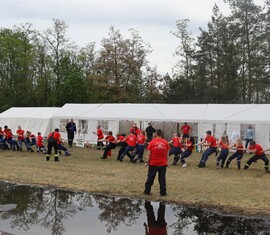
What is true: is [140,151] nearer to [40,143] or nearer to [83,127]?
[40,143]

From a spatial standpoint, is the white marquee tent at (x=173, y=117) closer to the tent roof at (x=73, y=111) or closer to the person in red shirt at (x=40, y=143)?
the tent roof at (x=73, y=111)

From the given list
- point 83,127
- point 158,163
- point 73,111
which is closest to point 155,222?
point 158,163

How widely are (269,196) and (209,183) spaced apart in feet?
6.55

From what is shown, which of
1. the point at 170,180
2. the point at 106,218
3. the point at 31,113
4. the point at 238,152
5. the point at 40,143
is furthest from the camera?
the point at 31,113

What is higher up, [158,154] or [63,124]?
[63,124]

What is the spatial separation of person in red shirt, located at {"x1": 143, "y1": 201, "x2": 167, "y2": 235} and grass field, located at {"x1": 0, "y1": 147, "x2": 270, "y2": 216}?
2.29 feet

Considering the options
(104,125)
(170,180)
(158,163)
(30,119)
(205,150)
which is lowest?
(170,180)

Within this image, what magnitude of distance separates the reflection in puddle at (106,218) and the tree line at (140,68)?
30624 millimetres

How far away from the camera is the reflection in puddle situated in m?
6.16

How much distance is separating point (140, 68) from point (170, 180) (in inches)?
1238

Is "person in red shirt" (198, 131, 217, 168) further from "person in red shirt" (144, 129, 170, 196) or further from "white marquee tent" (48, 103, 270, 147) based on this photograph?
"white marquee tent" (48, 103, 270, 147)

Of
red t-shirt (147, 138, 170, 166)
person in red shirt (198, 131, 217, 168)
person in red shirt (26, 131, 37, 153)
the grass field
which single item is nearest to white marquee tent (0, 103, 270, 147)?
person in red shirt (26, 131, 37, 153)

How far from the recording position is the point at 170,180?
10.7m

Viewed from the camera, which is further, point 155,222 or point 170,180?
point 170,180
